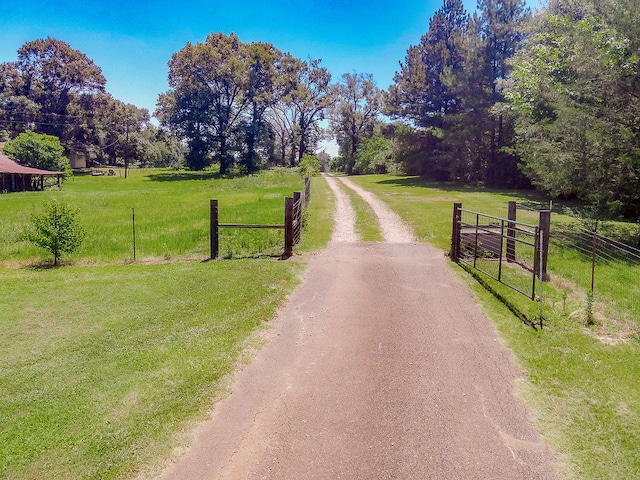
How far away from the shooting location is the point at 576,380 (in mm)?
4805

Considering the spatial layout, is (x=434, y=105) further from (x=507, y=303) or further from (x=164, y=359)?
(x=164, y=359)

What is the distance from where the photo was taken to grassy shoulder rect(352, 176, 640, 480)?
3.57m

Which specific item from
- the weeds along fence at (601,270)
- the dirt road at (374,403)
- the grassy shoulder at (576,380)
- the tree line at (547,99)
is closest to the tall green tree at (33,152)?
the tree line at (547,99)

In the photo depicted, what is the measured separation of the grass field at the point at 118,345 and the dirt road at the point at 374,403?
0.43m

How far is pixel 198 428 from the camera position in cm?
391

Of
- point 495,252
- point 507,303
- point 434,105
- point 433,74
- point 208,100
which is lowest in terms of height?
point 507,303

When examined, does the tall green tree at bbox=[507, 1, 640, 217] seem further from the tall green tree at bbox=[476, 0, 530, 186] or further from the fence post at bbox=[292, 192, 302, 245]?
the tall green tree at bbox=[476, 0, 530, 186]

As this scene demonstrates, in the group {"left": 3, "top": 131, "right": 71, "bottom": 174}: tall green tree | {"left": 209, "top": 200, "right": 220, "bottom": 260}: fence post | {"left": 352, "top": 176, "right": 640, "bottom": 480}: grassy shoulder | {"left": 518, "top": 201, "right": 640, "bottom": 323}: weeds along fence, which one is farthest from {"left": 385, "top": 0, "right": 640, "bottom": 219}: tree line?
{"left": 3, "top": 131, "right": 71, "bottom": 174}: tall green tree

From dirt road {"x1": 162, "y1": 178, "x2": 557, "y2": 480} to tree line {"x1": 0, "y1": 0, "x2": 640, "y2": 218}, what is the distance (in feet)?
32.4

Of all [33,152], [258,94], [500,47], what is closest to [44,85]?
[33,152]

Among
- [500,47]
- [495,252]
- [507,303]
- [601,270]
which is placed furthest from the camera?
[500,47]

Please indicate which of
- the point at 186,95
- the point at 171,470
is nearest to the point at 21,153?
the point at 186,95

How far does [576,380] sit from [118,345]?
5.52 m

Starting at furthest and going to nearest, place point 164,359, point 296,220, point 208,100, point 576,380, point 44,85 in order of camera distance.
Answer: point 44,85 < point 208,100 < point 296,220 < point 164,359 < point 576,380
